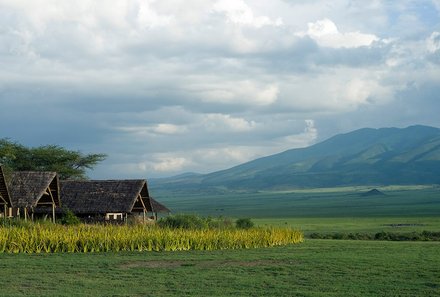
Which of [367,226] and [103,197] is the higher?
[103,197]

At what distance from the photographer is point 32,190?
1452 inches

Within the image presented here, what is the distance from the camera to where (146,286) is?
15.7 meters

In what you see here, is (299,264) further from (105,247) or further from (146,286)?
(105,247)

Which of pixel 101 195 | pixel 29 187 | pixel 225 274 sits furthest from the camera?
pixel 101 195

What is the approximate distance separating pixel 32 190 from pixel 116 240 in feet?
45.1

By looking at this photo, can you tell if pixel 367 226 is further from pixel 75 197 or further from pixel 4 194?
pixel 4 194

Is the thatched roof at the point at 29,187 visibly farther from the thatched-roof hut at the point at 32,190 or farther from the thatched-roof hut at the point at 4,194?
the thatched-roof hut at the point at 4,194

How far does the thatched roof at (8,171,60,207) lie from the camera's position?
36469 millimetres

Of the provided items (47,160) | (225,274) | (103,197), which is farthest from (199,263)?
(47,160)

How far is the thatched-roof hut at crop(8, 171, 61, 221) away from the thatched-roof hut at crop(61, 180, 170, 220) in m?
1.26

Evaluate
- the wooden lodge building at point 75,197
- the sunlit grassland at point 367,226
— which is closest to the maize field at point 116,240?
the wooden lodge building at point 75,197

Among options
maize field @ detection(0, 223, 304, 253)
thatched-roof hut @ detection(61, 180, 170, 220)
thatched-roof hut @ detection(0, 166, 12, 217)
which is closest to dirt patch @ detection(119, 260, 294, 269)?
maize field @ detection(0, 223, 304, 253)

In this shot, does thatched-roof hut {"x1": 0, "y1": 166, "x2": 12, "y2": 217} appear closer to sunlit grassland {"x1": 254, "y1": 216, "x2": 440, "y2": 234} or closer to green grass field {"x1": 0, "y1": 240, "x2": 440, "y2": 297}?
green grass field {"x1": 0, "y1": 240, "x2": 440, "y2": 297}

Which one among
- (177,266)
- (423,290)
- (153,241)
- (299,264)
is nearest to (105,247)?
(153,241)
